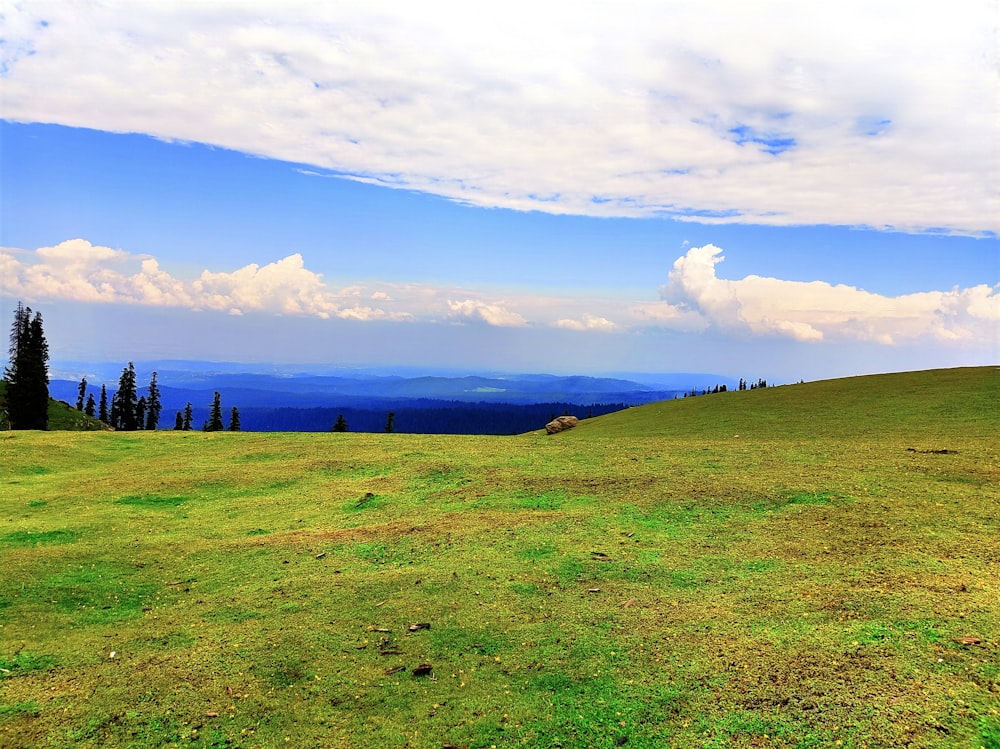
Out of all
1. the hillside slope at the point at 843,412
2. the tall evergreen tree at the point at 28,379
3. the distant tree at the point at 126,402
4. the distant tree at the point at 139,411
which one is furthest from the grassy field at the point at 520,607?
the distant tree at the point at 139,411

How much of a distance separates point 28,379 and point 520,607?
87141 mm

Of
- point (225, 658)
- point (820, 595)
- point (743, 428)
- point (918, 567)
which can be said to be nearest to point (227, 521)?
point (225, 658)

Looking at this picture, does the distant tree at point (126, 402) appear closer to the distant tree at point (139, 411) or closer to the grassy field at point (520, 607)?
the distant tree at point (139, 411)

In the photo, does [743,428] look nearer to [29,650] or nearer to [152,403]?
[29,650]

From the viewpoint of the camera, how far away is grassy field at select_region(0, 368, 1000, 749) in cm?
824

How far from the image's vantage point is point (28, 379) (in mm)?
73500

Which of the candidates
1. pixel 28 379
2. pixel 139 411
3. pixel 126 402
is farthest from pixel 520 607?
pixel 139 411

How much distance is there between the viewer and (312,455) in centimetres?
3091

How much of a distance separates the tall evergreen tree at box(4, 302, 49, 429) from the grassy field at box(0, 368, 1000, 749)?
210ft

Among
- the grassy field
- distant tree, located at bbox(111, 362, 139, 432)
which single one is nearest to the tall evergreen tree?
distant tree, located at bbox(111, 362, 139, 432)

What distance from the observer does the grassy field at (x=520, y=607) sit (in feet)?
27.0

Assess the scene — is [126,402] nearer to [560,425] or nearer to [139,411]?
[139,411]

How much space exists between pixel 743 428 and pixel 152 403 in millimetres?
101296

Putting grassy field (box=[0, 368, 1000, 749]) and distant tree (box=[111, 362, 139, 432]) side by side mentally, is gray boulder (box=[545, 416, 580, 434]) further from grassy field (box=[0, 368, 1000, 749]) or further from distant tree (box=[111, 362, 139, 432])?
distant tree (box=[111, 362, 139, 432])
